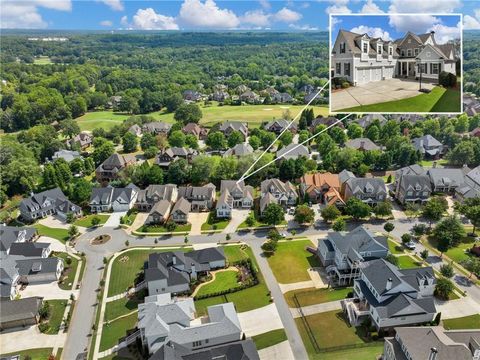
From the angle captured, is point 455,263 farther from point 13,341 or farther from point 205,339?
point 13,341

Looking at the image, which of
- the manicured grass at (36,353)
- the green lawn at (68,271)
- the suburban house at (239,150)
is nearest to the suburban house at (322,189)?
the suburban house at (239,150)

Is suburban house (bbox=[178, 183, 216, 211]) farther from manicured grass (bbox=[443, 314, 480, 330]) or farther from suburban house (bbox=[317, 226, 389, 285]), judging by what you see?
manicured grass (bbox=[443, 314, 480, 330])

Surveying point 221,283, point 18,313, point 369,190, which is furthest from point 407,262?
point 18,313

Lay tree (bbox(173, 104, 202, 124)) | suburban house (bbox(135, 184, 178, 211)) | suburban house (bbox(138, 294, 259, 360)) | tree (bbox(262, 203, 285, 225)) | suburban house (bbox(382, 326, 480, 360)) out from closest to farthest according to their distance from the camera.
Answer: suburban house (bbox(382, 326, 480, 360))
suburban house (bbox(138, 294, 259, 360))
tree (bbox(262, 203, 285, 225))
suburban house (bbox(135, 184, 178, 211))
tree (bbox(173, 104, 202, 124))

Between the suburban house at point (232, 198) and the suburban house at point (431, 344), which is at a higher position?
the suburban house at point (232, 198)

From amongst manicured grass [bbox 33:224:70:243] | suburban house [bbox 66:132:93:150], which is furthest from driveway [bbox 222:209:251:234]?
suburban house [bbox 66:132:93:150]

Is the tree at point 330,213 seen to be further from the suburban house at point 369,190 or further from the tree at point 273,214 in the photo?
the suburban house at point 369,190

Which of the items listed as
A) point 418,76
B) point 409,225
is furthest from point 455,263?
point 418,76
